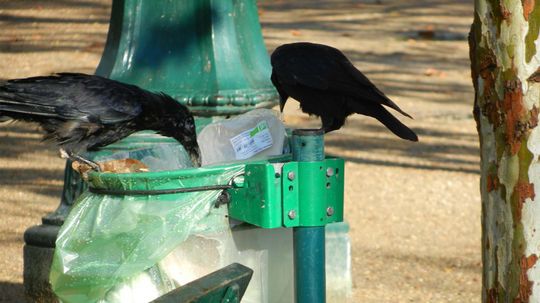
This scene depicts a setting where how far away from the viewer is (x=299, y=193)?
3211mm

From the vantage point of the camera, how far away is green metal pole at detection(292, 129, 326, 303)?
3.19 meters

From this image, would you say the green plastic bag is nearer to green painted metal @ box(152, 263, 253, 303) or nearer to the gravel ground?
green painted metal @ box(152, 263, 253, 303)

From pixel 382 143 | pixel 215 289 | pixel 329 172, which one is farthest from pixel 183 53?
pixel 382 143

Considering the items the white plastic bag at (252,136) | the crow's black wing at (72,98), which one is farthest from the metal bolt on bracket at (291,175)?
the crow's black wing at (72,98)

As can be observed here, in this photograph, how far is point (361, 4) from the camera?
1533cm

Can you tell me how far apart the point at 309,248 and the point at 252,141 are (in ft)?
3.75

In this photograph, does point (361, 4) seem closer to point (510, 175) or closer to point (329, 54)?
point (329, 54)

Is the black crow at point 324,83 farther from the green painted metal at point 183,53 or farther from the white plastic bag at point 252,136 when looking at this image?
the white plastic bag at point 252,136

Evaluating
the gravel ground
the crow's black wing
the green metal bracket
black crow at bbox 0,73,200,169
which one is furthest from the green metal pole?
the gravel ground

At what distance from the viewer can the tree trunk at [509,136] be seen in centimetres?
336

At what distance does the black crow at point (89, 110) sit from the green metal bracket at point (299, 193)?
1.46m

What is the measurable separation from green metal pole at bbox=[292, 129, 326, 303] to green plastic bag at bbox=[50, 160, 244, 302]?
31 centimetres

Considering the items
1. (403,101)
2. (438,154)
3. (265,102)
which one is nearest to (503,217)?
(265,102)

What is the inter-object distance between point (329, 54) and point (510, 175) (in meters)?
2.21
